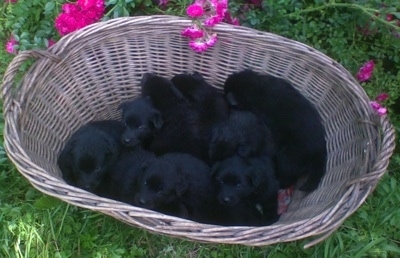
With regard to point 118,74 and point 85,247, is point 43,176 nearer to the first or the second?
point 85,247

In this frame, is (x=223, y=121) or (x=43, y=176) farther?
(x=223, y=121)

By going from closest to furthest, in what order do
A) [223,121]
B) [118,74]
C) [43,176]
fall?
[43,176]
[223,121]
[118,74]

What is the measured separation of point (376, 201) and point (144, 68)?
136 cm

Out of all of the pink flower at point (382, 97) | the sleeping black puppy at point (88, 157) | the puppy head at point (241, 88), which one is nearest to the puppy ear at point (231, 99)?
the puppy head at point (241, 88)

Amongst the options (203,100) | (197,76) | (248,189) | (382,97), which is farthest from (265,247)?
(382,97)

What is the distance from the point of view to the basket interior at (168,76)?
2754mm

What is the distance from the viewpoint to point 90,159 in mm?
2693

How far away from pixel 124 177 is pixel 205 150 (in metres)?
0.42

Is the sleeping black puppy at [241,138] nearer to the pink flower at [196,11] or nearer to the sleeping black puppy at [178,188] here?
the sleeping black puppy at [178,188]

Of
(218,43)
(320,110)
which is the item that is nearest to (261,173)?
(320,110)

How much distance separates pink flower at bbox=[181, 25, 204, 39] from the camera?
9.72 feet

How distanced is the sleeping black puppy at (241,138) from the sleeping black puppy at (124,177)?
31cm

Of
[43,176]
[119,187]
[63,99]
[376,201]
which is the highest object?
[43,176]

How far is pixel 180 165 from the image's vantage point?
8.94 ft
